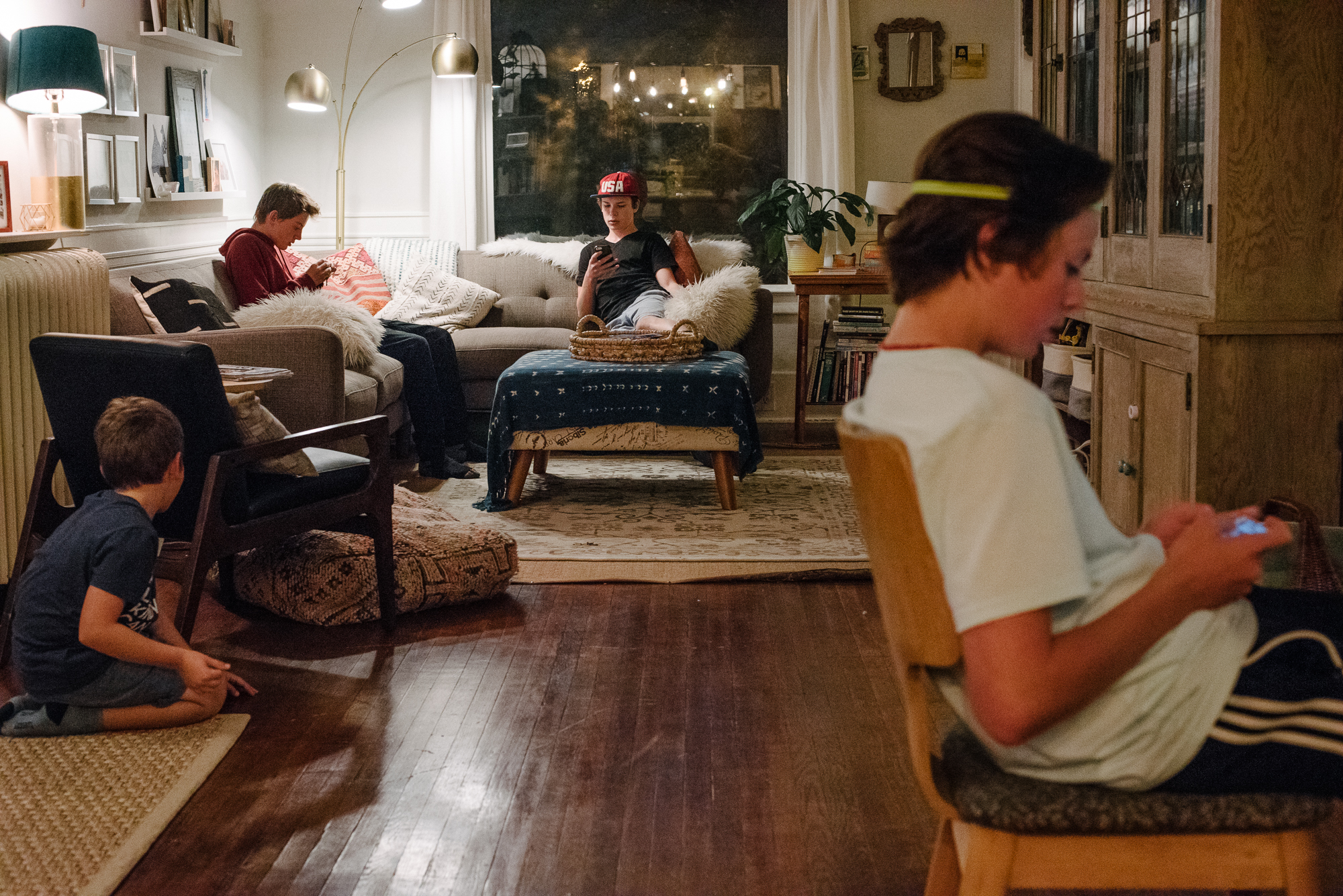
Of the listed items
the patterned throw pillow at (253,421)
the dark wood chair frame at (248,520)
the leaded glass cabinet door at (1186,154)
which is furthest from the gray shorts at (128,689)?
the leaded glass cabinet door at (1186,154)

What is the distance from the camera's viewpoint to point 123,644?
230 cm

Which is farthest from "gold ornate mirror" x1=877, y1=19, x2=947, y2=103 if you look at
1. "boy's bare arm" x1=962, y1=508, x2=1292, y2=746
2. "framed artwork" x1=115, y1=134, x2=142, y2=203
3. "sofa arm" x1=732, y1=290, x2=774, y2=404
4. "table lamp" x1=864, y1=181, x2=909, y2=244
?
"boy's bare arm" x1=962, y1=508, x2=1292, y2=746

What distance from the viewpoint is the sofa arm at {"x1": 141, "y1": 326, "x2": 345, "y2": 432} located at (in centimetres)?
390

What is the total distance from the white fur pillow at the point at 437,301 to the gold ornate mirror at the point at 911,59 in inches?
88.0

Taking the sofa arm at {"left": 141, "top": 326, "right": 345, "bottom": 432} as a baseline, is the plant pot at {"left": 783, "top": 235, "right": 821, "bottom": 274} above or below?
above

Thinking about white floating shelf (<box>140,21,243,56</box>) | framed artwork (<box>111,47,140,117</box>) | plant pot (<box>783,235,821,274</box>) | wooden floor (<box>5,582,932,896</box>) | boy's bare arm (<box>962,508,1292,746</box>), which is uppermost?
white floating shelf (<box>140,21,243,56</box>)

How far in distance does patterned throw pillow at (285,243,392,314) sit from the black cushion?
127 centimetres

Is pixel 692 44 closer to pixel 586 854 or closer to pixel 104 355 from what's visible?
pixel 104 355

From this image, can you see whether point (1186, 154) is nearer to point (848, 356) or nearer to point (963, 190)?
point (963, 190)

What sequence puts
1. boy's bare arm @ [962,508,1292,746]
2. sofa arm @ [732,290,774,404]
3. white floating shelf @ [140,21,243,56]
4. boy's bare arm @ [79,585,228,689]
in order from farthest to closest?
1. sofa arm @ [732,290,774,404]
2. white floating shelf @ [140,21,243,56]
3. boy's bare arm @ [79,585,228,689]
4. boy's bare arm @ [962,508,1292,746]

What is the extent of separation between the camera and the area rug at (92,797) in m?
1.86

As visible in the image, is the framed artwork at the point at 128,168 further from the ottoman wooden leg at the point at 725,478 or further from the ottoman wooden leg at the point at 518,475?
the ottoman wooden leg at the point at 725,478

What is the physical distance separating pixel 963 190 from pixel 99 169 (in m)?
4.18

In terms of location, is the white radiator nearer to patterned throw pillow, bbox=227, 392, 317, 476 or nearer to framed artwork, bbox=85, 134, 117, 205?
patterned throw pillow, bbox=227, 392, 317, 476
